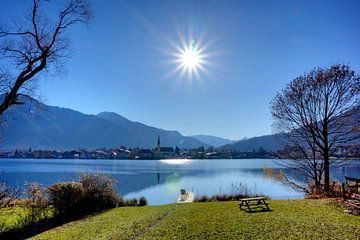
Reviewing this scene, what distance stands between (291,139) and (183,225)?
15.8 metres

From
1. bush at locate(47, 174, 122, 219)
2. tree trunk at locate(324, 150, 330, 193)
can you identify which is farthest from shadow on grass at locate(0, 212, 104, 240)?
tree trunk at locate(324, 150, 330, 193)

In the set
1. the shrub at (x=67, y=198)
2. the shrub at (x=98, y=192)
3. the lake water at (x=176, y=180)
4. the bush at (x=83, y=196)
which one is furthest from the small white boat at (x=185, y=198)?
the shrub at (x=67, y=198)

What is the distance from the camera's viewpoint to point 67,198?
16.7m

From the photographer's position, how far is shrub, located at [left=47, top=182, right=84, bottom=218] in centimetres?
1608

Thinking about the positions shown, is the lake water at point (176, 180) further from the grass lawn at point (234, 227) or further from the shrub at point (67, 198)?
the grass lawn at point (234, 227)

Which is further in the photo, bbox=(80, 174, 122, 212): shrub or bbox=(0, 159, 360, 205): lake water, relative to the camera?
bbox=(0, 159, 360, 205): lake water

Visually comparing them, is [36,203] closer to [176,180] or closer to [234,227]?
[234,227]

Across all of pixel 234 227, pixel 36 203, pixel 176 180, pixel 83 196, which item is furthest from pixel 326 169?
pixel 176 180

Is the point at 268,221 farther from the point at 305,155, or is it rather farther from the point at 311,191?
the point at 305,155

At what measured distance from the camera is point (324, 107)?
837 inches

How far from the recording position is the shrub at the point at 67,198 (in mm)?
16078

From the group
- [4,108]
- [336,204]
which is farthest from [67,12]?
[336,204]

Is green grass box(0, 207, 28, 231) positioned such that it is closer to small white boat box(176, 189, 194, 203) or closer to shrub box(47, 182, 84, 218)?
shrub box(47, 182, 84, 218)

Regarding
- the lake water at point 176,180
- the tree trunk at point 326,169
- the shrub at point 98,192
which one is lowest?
the lake water at point 176,180
